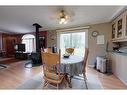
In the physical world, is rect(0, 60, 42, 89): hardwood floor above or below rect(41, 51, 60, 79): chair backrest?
below

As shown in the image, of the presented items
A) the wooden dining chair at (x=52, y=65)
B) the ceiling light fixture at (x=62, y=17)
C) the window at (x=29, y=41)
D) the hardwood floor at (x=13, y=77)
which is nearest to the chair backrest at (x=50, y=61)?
the wooden dining chair at (x=52, y=65)

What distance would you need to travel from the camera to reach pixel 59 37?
18.9 feet

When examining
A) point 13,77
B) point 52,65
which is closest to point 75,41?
point 13,77

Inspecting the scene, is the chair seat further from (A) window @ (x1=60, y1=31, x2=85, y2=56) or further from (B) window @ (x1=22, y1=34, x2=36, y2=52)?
(B) window @ (x1=22, y1=34, x2=36, y2=52)

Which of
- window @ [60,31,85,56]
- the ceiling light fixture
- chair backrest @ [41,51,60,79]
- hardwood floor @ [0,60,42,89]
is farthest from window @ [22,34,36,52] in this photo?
chair backrest @ [41,51,60,79]


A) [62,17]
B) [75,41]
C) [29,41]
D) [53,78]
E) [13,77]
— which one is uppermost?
[62,17]

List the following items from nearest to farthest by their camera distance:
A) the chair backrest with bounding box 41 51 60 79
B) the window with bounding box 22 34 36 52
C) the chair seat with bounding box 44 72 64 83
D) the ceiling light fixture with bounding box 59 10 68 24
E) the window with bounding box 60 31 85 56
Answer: the chair backrest with bounding box 41 51 60 79, the chair seat with bounding box 44 72 64 83, the ceiling light fixture with bounding box 59 10 68 24, the window with bounding box 60 31 85 56, the window with bounding box 22 34 36 52

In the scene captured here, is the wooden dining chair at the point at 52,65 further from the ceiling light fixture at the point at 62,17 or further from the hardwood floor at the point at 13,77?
the ceiling light fixture at the point at 62,17

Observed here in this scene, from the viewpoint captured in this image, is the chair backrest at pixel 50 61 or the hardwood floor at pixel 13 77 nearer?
the chair backrest at pixel 50 61

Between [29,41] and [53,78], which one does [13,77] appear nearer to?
[53,78]

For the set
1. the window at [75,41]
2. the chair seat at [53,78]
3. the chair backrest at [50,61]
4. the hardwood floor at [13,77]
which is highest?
the window at [75,41]

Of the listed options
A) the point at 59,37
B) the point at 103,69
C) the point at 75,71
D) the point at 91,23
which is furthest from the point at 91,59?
the point at 75,71

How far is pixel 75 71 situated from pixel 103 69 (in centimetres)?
194
